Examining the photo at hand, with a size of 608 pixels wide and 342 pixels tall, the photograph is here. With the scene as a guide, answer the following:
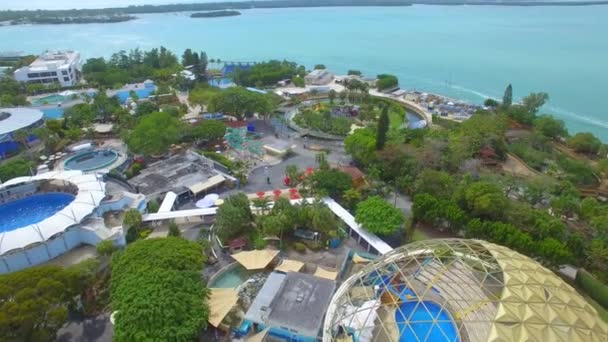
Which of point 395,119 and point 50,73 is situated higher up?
point 50,73

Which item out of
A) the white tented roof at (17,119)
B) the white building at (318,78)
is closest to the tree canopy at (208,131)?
the white tented roof at (17,119)

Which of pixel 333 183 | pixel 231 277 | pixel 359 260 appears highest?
pixel 333 183

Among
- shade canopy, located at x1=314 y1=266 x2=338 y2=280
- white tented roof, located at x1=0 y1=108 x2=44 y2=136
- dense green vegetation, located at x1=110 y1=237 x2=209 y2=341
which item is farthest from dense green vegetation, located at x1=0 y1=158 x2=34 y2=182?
shade canopy, located at x1=314 y1=266 x2=338 y2=280

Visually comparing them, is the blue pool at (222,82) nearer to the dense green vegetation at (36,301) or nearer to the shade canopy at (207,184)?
the shade canopy at (207,184)

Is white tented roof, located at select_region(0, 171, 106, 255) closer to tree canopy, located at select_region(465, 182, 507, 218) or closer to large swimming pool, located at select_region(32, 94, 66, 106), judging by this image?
tree canopy, located at select_region(465, 182, 507, 218)

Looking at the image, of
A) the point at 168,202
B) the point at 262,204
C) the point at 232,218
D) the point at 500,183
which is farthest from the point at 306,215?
the point at 500,183

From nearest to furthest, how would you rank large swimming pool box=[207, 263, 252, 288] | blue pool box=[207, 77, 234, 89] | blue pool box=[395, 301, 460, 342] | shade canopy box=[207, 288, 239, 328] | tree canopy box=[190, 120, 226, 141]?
blue pool box=[395, 301, 460, 342], shade canopy box=[207, 288, 239, 328], large swimming pool box=[207, 263, 252, 288], tree canopy box=[190, 120, 226, 141], blue pool box=[207, 77, 234, 89]

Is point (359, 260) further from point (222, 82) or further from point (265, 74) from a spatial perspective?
point (222, 82)

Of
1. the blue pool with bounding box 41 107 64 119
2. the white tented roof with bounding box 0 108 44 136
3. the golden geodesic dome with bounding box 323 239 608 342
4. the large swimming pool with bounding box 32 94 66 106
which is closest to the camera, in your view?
the golden geodesic dome with bounding box 323 239 608 342
